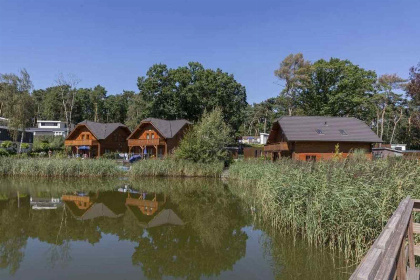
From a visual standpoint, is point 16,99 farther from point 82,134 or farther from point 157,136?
point 157,136

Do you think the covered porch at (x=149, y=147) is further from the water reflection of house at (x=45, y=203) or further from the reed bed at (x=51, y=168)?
the water reflection of house at (x=45, y=203)

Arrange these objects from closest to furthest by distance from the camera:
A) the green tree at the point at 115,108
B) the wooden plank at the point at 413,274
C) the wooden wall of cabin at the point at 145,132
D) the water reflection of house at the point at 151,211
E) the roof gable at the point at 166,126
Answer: the wooden plank at the point at 413,274, the water reflection of house at the point at 151,211, the roof gable at the point at 166,126, the wooden wall of cabin at the point at 145,132, the green tree at the point at 115,108

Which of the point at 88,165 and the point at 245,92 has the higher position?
the point at 245,92

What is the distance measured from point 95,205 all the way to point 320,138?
2212 centimetres

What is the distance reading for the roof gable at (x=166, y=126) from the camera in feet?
130

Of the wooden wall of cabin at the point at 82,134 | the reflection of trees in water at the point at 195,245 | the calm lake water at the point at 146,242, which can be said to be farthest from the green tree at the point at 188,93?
the reflection of trees in water at the point at 195,245

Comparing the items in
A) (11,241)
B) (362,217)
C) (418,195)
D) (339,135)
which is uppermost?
(339,135)

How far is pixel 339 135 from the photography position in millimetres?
29625

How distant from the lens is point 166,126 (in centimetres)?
4131

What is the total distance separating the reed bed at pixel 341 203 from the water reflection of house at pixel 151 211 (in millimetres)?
4281

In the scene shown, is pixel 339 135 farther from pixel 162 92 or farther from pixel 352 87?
pixel 162 92

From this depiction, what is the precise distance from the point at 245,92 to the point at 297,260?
4304 cm

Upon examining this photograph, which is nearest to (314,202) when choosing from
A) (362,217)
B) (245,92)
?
(362,217)

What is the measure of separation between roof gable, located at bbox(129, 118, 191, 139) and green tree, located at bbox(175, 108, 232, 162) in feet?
34.6
